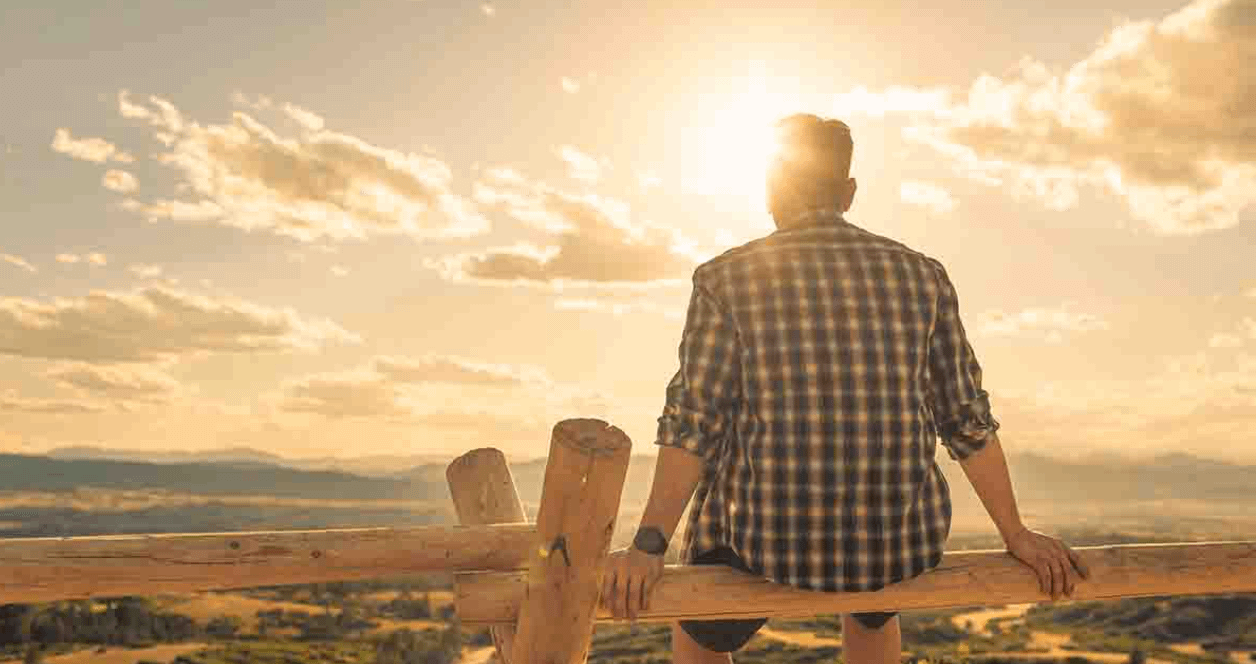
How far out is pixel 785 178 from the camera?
3742mm

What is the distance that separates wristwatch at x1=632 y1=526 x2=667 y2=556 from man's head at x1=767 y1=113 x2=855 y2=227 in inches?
45.5

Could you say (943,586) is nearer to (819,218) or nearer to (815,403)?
(815,403)

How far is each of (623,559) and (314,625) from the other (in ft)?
406

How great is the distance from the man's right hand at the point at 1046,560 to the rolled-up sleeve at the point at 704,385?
4.60 ft

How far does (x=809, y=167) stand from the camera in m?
3.70

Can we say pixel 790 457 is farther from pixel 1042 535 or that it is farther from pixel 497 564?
pixel 497 564

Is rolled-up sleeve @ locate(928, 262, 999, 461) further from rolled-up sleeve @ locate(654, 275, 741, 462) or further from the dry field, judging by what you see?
the dry field

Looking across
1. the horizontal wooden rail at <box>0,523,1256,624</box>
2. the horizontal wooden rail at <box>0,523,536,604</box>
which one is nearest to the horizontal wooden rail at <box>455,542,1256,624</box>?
the horizontal wooden rail at <box>0,523,1256,624</box>

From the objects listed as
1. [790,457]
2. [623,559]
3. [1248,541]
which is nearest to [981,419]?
[790,457]

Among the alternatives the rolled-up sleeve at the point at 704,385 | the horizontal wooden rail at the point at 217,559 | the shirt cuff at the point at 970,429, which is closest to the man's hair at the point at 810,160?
the rolled-up sleeve at the point at 704,385

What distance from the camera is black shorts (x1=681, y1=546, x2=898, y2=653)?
3873 millimetres

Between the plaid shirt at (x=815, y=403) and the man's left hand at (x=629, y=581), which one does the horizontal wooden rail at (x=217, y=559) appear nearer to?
the man's left hand at (x=629, y=581)

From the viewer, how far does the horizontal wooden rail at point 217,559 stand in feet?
13.8

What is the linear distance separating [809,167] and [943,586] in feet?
5.39
